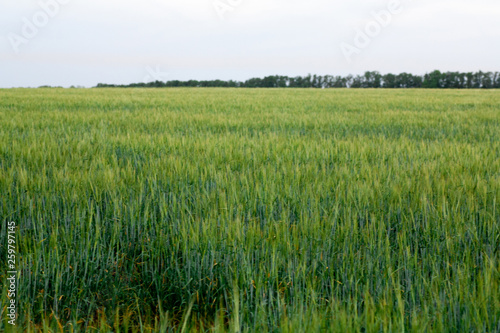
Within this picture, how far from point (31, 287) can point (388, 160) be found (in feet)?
8.96

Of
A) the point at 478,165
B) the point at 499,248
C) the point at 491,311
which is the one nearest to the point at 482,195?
the point at 499,248

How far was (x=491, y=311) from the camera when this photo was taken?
3.58 feet

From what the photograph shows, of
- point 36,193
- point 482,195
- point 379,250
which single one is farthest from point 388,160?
point 36,193

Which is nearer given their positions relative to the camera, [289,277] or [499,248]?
[289,277]

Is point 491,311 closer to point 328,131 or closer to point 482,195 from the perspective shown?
point 482,195

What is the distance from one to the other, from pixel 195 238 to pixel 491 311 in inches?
38.8

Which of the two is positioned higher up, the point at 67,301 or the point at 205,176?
the point at 205,176

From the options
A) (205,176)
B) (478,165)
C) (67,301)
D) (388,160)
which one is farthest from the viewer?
(388,160)

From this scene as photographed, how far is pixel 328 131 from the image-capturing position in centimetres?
548

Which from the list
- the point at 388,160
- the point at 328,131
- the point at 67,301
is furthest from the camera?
the point at 328,131

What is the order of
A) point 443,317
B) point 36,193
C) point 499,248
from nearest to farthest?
point 443,317
point 499,248
point 36,193

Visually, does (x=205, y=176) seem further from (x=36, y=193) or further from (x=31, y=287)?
(x=31, y=287)

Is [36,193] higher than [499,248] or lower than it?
higher

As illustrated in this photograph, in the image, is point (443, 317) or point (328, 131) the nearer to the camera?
point (443, 317)
